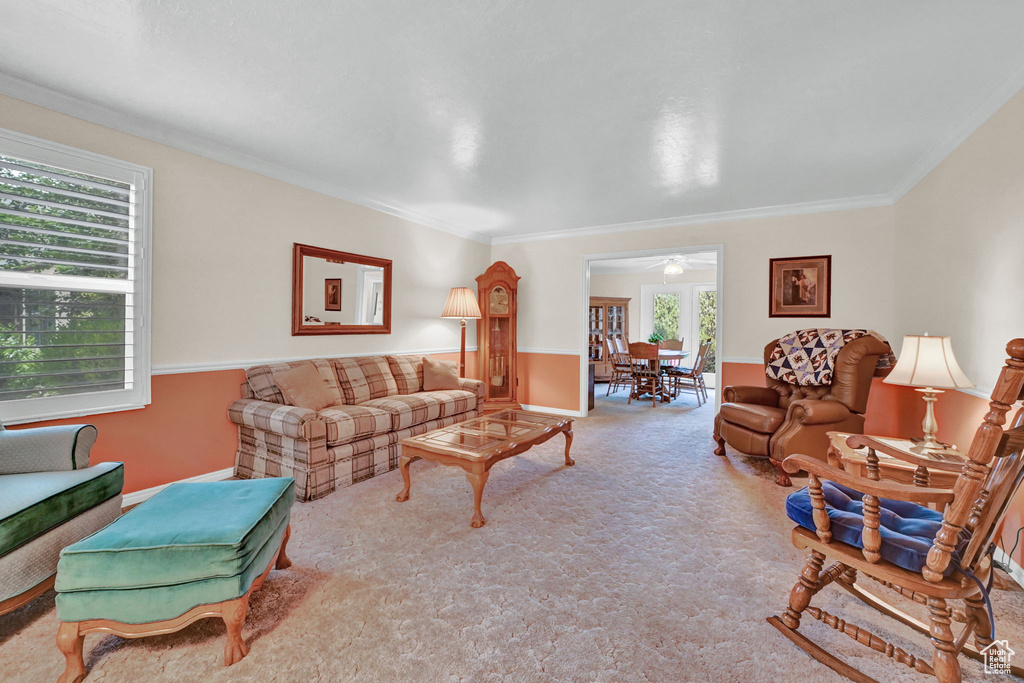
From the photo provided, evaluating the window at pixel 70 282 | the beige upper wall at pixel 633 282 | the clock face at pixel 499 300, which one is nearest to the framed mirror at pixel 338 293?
the window at pixel 70 282

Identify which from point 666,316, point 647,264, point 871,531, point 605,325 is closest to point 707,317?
point 666,316

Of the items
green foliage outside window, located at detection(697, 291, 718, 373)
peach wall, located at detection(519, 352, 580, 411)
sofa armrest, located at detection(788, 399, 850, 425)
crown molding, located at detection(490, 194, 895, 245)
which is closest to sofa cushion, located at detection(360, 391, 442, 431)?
peach wall, located at detection(519, 352, 580, 411)

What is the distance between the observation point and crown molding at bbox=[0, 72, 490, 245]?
2.40 metres

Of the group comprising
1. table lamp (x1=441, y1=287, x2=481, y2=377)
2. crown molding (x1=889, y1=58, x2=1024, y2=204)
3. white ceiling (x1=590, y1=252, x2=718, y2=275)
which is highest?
white ceiling (x1=590, y1=252, x2=718, y2=275)

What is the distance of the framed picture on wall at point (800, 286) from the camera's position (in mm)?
4340

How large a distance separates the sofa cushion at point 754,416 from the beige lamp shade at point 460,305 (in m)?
2.88

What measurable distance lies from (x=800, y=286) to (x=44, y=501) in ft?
18.6

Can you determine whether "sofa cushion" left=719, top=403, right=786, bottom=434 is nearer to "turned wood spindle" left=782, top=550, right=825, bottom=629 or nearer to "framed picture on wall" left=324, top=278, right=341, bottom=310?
"turned wood spindle" left=782, top=550, right=825, bottom=629

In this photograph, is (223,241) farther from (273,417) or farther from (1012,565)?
A: (1012,565)

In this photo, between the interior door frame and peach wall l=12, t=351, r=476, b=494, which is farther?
the interior door frame

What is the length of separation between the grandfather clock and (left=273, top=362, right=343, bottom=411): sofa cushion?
243cm

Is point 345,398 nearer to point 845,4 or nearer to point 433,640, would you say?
point 433,640

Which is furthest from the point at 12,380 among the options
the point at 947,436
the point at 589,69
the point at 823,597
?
the point at 947,436

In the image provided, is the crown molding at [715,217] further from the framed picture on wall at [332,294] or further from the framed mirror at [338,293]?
the framed picture on wall at [332,294]
